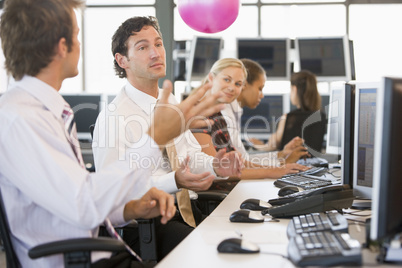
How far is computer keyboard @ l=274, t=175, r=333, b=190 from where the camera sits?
7.87 ft

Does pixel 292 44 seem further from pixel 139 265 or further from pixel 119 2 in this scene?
pixel 139 265

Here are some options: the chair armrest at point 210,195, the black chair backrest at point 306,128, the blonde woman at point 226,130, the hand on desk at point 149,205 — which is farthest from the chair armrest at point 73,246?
the black chair backrest at point 306,128

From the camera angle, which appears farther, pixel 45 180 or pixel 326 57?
pixel 326 57

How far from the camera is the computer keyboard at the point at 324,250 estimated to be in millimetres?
1130

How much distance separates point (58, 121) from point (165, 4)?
6.33 meters

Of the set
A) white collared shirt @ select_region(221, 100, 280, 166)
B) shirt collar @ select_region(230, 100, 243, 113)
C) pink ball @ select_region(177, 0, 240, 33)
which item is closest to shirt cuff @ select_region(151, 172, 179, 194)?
white collared shirt @ select_region(221, 100, 280, 166)

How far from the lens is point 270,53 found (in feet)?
19.9

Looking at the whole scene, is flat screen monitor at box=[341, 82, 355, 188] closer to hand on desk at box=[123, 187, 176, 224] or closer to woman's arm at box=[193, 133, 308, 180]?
hand on desk at box=[123, 187, 176, 224]

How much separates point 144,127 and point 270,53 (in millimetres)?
4139

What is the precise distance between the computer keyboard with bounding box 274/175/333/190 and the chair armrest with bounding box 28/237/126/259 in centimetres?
130

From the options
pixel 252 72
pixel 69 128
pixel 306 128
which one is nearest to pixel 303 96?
pixel 306 128

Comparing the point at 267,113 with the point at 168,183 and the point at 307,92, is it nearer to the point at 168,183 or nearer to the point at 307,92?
the point at 307,92

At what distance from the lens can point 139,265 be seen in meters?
1.67

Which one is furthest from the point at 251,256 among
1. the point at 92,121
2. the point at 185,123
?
the point at 92,121
